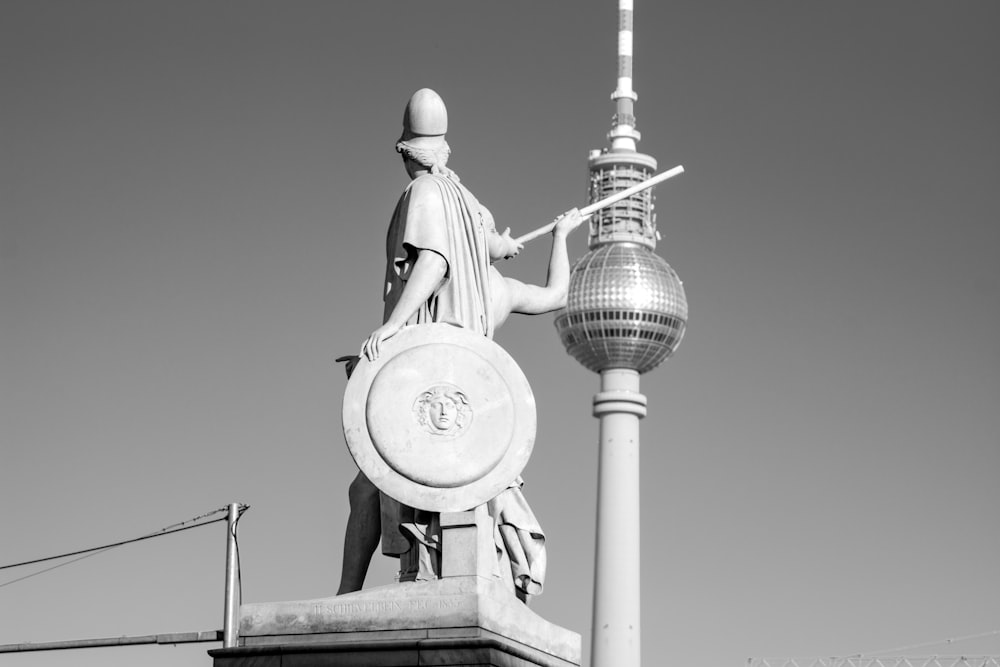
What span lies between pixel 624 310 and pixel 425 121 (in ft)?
495

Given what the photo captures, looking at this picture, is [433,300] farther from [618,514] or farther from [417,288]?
[618,514]

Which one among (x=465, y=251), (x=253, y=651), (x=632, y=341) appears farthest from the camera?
(x=632, y=341)

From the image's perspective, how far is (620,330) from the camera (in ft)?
563

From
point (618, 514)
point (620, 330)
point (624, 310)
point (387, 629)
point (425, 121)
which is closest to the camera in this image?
point (387, 629)

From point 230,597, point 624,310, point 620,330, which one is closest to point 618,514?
point 620,330

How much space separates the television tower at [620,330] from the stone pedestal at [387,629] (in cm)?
15123

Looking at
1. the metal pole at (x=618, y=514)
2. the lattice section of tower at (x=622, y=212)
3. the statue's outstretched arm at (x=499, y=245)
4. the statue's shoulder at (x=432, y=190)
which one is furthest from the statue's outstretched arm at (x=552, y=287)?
the metal pole at (x=618, y=514)

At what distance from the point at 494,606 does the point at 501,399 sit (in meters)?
1.79

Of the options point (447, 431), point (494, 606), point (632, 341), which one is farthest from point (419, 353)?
point (632, 341)

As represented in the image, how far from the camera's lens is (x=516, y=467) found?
61.6 feet

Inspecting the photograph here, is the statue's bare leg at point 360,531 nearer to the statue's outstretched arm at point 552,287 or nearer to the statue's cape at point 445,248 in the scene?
the statue's cape at point 445,248

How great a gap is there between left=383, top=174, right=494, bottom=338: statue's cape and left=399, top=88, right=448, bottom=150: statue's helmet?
17.0 inches

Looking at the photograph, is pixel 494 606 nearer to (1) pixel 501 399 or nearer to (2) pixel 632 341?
(1) pixel 501 399

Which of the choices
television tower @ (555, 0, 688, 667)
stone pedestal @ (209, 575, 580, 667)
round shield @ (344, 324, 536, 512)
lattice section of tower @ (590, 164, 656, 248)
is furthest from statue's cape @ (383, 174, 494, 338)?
lattice section of tower @ (590, 164, 656, 248)
